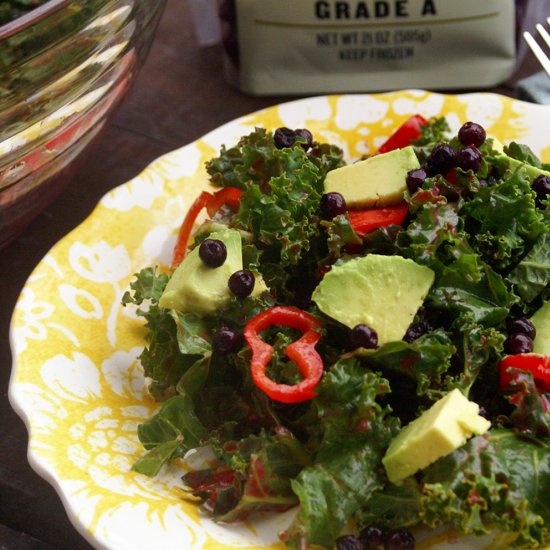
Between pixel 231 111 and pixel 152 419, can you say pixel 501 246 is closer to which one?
pixel 152 419

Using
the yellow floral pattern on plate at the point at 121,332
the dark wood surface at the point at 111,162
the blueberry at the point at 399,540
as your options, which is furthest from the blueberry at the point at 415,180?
the dark wood surface at the point at 111,162

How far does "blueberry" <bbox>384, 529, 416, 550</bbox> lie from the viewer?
156 centimetres

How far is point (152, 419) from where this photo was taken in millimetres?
1823

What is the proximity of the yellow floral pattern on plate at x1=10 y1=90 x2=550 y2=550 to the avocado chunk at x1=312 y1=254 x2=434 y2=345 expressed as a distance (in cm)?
38

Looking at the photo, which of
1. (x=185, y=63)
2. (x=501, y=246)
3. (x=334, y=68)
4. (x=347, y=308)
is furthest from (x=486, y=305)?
(x=185, y=63)

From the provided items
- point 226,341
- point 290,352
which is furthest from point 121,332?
point 290,352

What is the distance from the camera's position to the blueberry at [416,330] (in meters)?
1.75

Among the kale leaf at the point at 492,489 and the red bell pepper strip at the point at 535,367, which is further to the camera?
the red bell pepper strip at the point at 535,367

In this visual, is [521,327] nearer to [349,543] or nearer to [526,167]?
[526,167]

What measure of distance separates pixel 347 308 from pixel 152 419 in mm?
440

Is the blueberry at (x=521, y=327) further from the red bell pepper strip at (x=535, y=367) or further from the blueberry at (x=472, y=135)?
the blueberry at (x=472, y=135)

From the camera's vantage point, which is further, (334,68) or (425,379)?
(334,68)

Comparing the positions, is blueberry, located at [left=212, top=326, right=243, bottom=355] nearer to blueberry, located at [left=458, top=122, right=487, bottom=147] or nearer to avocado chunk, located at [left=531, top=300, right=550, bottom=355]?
avocado chunk, located at [left=531, top=300, right=550, bottom=355]

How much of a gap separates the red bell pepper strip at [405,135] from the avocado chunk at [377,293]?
2.14 ft
